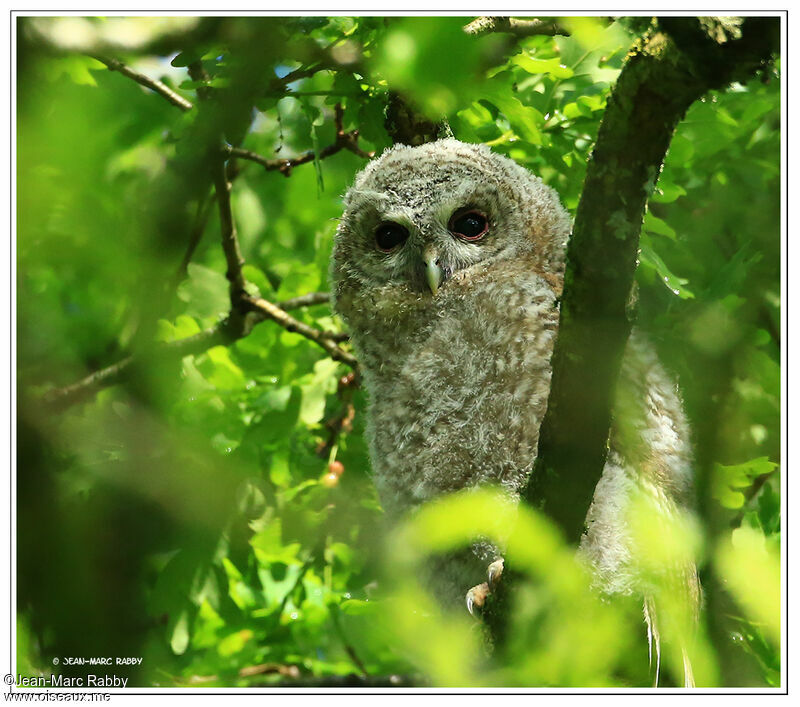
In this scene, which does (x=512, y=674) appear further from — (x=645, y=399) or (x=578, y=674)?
(x=645, y=399)

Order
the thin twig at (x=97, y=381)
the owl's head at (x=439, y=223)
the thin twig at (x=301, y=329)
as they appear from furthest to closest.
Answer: the thin twig at (x=301, y=329), the owl's head at (x=439, y=223), the thin twig at (x=97, y=381)

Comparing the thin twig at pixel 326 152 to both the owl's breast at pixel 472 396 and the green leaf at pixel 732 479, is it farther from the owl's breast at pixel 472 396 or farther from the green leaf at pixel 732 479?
the green leaf at pixel 732 479

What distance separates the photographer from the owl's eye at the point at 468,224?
2879mm

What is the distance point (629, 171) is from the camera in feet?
4.57

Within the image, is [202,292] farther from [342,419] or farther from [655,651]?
[655,651]

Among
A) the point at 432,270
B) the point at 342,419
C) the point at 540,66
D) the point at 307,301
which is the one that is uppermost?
the point at 540,66

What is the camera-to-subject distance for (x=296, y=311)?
3.77 m

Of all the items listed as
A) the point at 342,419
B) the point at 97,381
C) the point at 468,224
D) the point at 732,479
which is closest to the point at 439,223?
the point at 468,224

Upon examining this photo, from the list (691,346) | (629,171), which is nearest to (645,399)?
(691,346)

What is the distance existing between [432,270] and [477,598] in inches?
41.9

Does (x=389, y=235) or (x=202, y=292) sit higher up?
(x=389, y=235)

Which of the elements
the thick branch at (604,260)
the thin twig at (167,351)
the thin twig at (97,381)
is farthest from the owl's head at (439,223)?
the thick branch at (604,260)

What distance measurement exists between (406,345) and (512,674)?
5.71ft

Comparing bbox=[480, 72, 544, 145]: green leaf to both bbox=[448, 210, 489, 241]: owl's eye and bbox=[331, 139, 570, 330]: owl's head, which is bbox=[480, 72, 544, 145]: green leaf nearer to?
bbox=[331, 139, 570, 330]: owl's head
